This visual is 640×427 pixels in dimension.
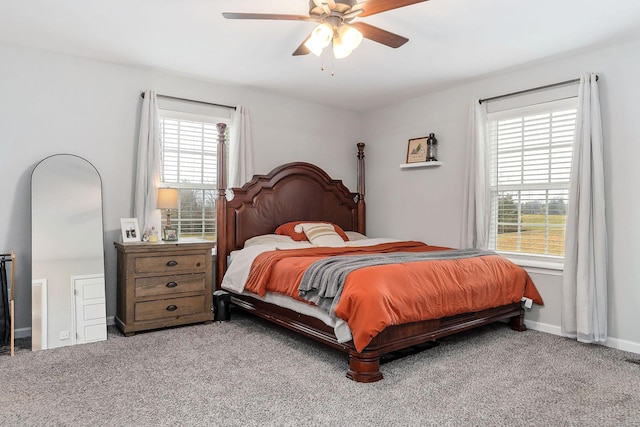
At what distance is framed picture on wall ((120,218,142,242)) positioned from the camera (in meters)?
3.91

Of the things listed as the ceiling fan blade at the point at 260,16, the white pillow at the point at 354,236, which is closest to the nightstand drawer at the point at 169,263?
the white pillow at the point at 354,236

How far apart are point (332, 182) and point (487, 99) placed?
2056 mm

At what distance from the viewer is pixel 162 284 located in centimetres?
385

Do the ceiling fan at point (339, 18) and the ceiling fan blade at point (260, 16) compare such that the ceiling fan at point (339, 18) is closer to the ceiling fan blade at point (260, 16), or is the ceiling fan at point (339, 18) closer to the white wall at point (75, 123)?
the ceiling fan blade at point (260, 16)

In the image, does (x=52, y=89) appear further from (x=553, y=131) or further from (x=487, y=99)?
(x=553, y=131)

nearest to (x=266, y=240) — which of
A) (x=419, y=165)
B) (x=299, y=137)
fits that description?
(x=299, y=137)

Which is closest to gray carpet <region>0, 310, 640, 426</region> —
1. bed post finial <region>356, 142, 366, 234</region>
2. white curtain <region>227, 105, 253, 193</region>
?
white curtain <region>227, 105, 253, 193</region>

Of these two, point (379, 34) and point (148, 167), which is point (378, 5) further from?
point (148, 167)

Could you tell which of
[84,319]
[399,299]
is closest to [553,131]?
[399,299]

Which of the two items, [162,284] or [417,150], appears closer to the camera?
[162,284]

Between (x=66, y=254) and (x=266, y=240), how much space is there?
181 centimetres

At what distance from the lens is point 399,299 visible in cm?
285

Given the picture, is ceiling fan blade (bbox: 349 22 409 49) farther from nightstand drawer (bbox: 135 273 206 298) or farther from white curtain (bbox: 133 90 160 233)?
nightstand drawer (bbox: 135 273 206 298)

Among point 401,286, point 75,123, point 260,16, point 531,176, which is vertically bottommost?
point 401,286
